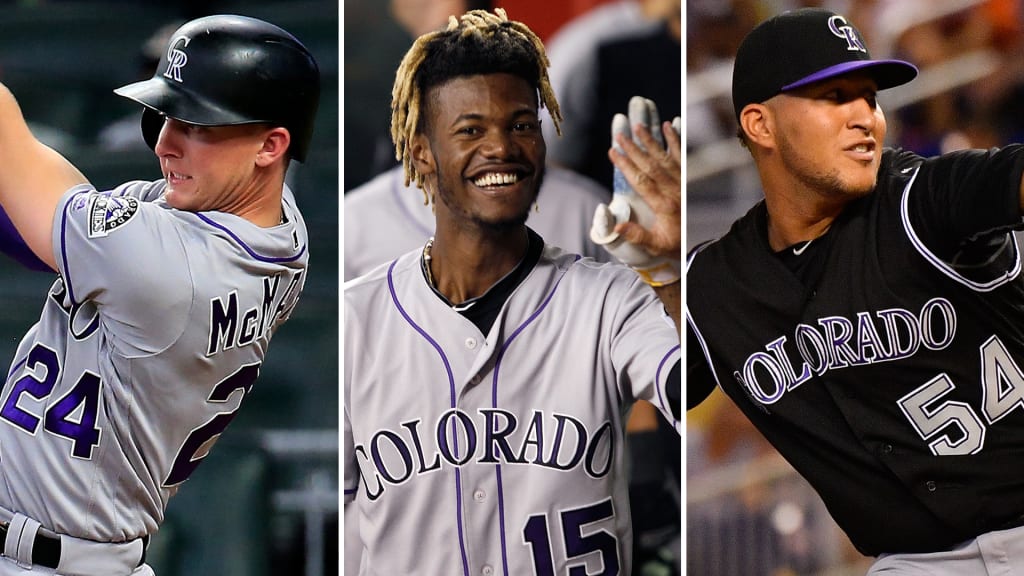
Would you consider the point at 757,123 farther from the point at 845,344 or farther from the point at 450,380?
the point at 450,380

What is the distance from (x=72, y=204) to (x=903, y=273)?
68.7 inches

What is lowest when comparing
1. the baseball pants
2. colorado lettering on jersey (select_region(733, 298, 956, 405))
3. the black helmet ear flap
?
the baseball pants

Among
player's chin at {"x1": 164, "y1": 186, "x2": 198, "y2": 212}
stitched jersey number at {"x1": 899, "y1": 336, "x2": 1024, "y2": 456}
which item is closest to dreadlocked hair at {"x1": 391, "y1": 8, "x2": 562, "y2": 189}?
player's chin at {"x1": 164, "y1": 186, "x2": 198, "y2": 212}

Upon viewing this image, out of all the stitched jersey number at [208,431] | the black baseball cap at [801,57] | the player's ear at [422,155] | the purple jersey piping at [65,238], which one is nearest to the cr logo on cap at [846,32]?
the black baseball cap at [801,57]

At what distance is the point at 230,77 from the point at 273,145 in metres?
0.19

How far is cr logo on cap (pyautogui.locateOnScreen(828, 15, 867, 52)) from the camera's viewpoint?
2584mm

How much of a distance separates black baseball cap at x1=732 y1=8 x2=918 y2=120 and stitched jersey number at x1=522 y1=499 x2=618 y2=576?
1.03 meters

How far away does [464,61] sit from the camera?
280cm

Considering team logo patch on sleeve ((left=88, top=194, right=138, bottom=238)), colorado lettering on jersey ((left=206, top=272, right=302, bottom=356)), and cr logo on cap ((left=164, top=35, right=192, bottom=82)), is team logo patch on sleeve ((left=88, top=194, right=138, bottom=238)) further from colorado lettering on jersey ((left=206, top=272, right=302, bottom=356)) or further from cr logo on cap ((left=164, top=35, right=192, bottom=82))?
cr logo on cap ((left=164, top=35, right=192, bottom=82))

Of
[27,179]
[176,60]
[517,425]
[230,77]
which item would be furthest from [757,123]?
[27,179]

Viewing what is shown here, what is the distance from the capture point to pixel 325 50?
117 inches

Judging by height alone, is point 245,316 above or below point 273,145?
below

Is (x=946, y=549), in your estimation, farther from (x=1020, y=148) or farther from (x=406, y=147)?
(x=406, y=147)

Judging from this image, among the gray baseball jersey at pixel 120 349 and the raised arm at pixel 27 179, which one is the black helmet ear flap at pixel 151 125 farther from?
the raised arm at pixel 27 179
